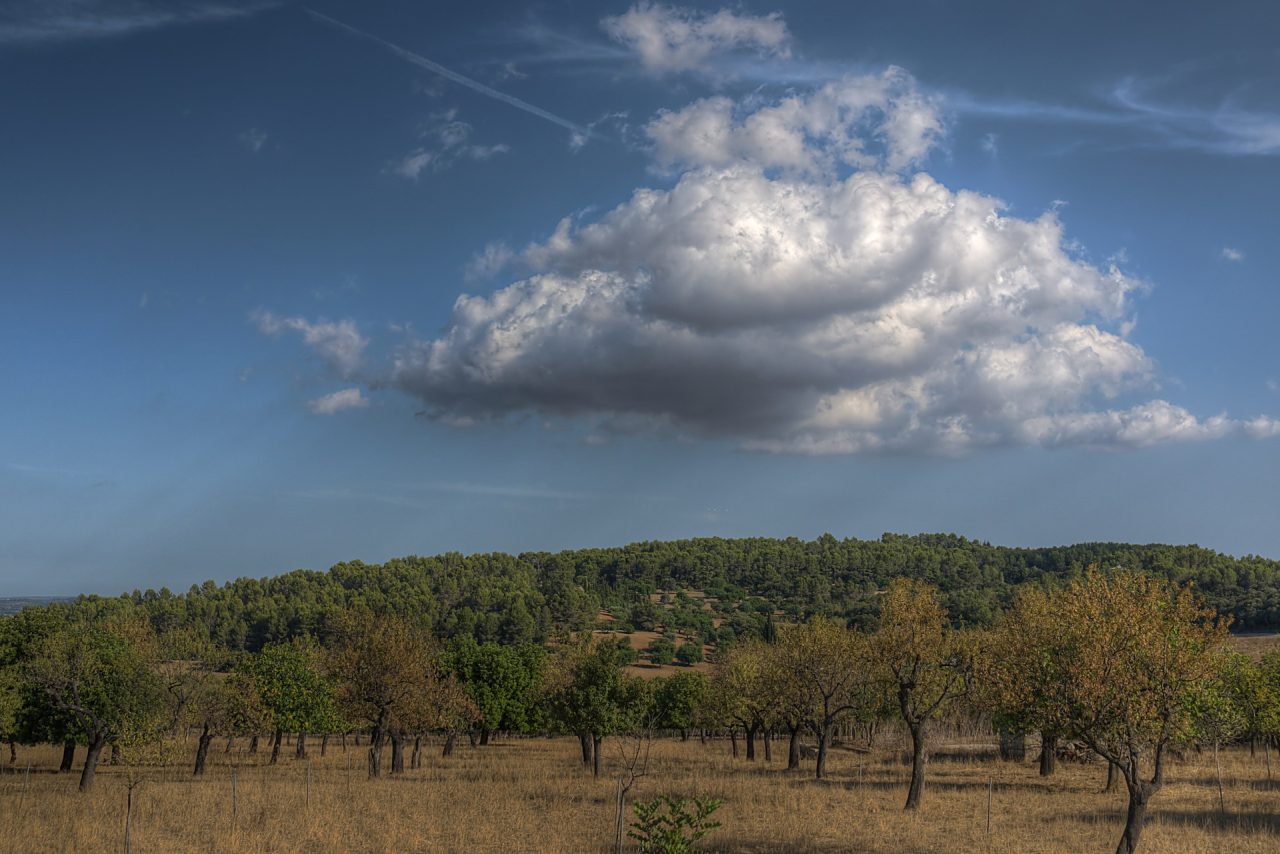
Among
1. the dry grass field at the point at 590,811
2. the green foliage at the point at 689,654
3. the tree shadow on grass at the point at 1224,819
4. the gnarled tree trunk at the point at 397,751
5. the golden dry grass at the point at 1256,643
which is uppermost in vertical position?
the golden dry grass at the point at 1256,643

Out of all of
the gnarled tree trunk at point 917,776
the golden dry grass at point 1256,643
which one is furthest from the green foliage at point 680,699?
the golden dry grass at point 1256,643

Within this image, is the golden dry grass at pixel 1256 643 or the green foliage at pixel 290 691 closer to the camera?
the green foliage at pixel 290 691

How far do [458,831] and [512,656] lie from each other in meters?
48.5

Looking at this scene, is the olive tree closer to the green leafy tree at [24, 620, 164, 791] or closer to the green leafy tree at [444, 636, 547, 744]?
the green leafy tree at [24, 620, 164, 791]

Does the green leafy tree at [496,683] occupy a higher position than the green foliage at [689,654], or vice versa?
the green leafy tree at [496,683]

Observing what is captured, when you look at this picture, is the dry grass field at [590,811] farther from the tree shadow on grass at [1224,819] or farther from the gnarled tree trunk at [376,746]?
the gnarled tree trunk at [376,746]

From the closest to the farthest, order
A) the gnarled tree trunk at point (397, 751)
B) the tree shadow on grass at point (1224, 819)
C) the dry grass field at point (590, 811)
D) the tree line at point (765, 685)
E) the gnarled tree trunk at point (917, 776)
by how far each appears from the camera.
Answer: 1. the tree line at point (765, 685)
2. the dry grass field at point (590, 811)
3. the tree shadow on grass at point (1224, 819)
4. the gnarled tree trunk at point (917, 776)
5. the gnarled tree trunk at point (397, 751)

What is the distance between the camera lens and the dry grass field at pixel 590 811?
95.4 feet

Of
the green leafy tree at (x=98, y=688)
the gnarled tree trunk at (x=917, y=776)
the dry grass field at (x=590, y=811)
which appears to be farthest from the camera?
the green leafy tree at (x=98, y=688)

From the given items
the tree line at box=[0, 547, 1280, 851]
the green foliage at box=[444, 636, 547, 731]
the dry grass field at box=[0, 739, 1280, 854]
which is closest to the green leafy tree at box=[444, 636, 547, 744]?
the green foliage at box=[444, 636, 547, 731]

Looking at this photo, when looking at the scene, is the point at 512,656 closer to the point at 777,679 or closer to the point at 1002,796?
the point at 777,679

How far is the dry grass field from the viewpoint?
2908 cm

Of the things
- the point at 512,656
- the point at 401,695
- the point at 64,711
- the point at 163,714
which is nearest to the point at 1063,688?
the point at 401,695

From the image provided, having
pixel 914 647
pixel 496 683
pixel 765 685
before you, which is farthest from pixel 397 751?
pixel 914 647
